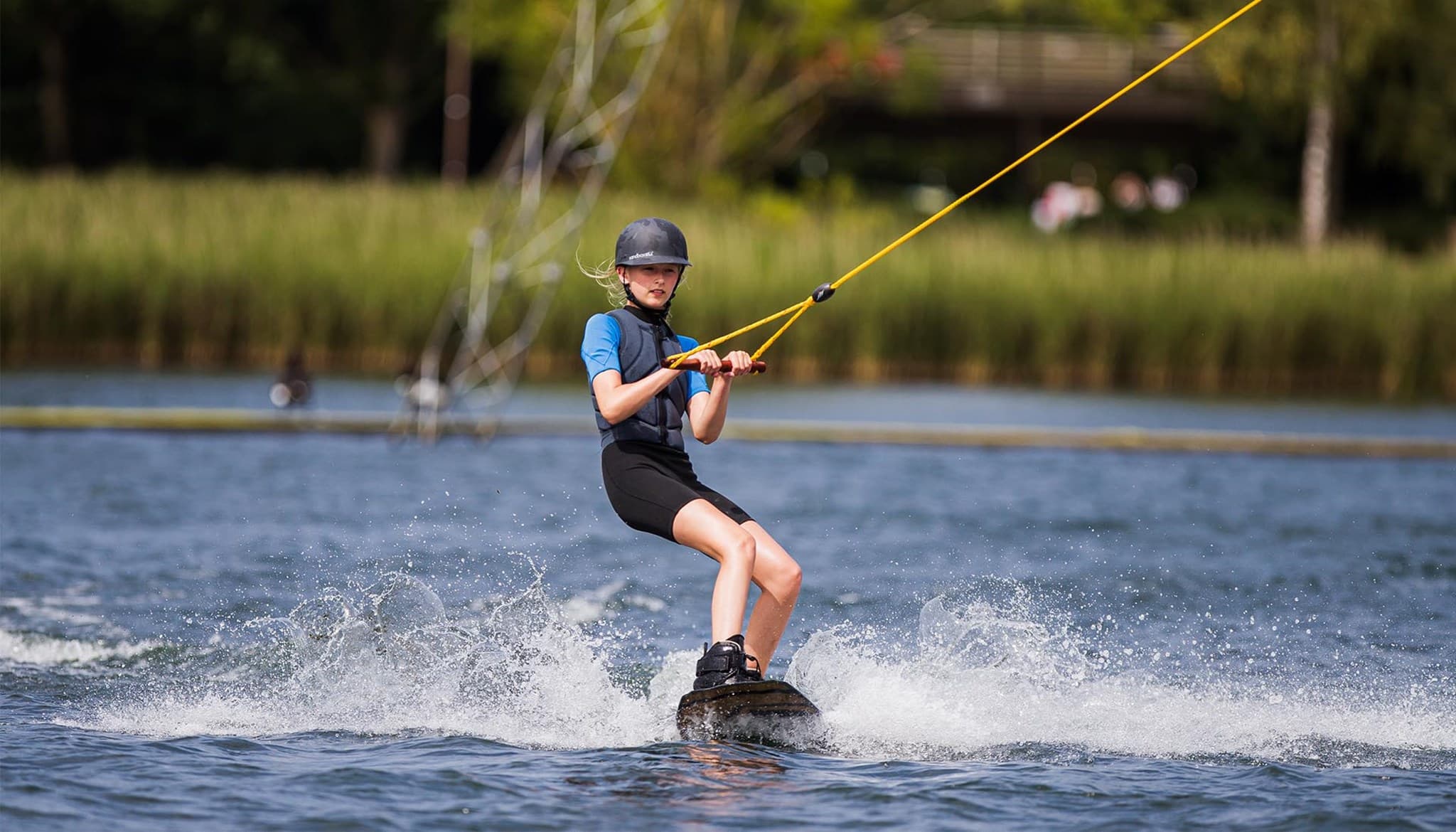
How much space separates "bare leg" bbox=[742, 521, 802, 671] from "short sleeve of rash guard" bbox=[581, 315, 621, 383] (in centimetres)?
75

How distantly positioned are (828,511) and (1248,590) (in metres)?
4.27

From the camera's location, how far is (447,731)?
8.11m

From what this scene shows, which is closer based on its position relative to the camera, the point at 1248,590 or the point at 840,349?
the point at 1248,590

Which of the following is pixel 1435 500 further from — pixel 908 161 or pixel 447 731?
pixel 908 161

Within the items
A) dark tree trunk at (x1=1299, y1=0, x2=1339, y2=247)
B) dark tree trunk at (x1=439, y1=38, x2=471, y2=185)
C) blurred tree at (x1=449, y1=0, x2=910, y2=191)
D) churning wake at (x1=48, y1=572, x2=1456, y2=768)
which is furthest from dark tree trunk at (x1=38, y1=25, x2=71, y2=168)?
churning wake at (x1=48, y1=572, x2=1456, y2=768)

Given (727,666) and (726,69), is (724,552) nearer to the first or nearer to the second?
(727,666)

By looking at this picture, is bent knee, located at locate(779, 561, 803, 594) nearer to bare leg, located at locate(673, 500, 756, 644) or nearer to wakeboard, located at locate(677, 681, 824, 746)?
bare leg, located at locate(673, 500, 756, 644)

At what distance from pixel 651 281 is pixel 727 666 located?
55.8 inches

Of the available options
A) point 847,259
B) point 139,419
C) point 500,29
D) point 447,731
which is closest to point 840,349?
point 847,259

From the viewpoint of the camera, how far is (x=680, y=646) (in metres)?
10.2

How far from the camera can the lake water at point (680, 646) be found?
284 inches

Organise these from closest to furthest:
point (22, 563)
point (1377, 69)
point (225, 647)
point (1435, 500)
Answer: point (225, 647)
point (22, 563)
point (1435, 500)
point (1377, 69)

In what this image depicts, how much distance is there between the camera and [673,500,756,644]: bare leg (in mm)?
7641

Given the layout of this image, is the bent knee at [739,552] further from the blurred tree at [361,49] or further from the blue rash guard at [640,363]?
the blurred tree at [361,49]
